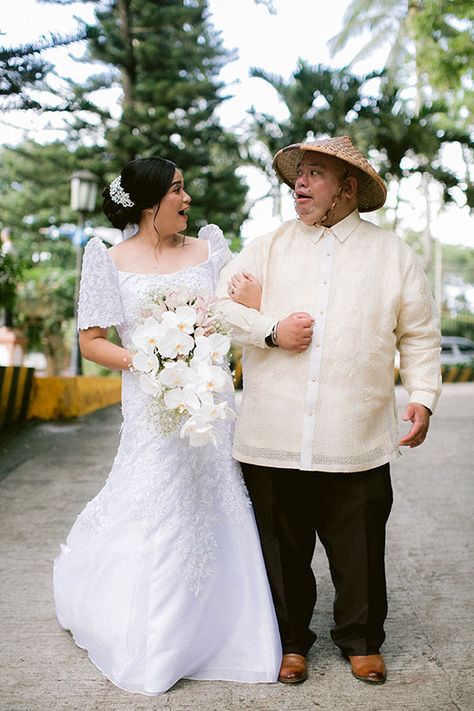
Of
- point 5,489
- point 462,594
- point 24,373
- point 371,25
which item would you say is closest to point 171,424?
point 462,594

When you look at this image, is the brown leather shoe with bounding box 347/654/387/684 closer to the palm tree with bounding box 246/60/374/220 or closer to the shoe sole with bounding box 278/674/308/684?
the shoe sole with bounding box 278/674/308/684

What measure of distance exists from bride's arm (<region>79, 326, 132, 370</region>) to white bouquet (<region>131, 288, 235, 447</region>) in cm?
29

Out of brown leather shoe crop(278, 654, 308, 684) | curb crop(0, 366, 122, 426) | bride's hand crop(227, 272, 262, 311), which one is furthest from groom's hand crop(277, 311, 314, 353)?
curb crop(0, 366, 122, 426)

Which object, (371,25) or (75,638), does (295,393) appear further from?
(371,25)

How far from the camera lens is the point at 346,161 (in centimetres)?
296

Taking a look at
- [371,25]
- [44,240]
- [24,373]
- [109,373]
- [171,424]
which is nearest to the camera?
[171,424]

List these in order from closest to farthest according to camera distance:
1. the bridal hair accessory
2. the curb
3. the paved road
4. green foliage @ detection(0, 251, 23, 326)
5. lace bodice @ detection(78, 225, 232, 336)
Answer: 1. the paved road
2. lace bodice @ detection(78, 225, 232, 336)
3. the bridal hair accessory
4. green foliage @ detection(0, 251, 23, 326)
5. the curb

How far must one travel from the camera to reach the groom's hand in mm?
2900

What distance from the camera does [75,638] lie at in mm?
3283

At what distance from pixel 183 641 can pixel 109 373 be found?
19572 mm

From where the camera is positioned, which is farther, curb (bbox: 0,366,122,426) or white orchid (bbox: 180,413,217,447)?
curb (bbox: 0,366,122,426)

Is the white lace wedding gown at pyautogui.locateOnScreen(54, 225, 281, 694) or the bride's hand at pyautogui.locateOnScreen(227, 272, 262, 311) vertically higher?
the bride's hand at pyautogui.locateOnScreen(227, 272, 262, 311)

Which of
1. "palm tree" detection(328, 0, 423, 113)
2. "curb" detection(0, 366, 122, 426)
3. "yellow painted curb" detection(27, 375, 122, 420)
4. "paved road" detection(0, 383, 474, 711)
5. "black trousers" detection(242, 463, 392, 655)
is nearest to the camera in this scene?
"paved road" detection(0, 383, 474, 711)

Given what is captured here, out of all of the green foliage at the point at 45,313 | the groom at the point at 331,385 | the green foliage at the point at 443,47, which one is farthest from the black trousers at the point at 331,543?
the green foliage at the point at 45,313
